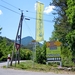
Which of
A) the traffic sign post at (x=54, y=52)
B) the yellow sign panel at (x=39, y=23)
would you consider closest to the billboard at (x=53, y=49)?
the traffic sign post at (x=54, y=52)

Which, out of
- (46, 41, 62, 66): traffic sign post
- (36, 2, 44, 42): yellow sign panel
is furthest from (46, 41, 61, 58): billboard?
(36, 2, 44, 42): yellow sign panel

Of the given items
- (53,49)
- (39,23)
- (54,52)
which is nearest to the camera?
(39,23)

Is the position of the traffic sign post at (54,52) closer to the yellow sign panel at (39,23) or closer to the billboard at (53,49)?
the billboard at (53,49)

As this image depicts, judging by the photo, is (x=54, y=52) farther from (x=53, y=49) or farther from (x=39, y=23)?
(x=39, y=23)

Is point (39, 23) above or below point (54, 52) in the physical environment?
above

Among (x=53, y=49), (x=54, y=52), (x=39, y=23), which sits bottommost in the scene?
(x=54, y=52)

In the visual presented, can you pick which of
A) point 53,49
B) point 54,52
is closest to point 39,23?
point 53,49

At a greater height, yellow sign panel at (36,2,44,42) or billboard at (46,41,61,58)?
yellow sign panel at (36,2,44,42)

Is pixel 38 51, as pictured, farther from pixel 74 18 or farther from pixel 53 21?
pixel 74 18

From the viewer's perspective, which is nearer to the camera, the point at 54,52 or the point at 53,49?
the point at 53,49

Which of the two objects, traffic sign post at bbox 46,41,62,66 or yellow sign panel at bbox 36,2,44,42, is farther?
traffic sign post at bbox 46,41,62,66

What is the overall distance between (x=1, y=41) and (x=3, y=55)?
8984 mm

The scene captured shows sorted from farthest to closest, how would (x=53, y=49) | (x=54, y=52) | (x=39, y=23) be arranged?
(x=54, y=52)
(x=53, y=49)
(x=39, y=23)

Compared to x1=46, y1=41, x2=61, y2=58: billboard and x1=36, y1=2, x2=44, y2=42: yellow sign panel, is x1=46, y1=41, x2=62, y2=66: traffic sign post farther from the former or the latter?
x1=36, y1=2, x2=44, y2=42: yellow sign panel
